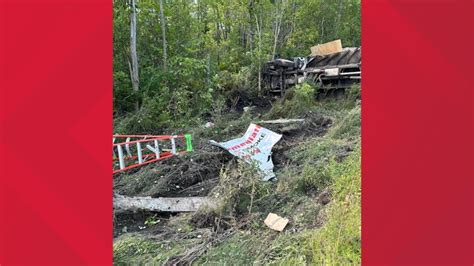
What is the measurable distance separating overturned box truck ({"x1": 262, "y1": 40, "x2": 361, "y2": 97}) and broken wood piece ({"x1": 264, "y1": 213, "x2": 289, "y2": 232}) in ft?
22.0

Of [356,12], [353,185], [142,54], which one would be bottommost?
[353,185]

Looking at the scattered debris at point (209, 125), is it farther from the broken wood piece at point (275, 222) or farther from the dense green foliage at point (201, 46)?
the broken wood piece at point (275, 222)

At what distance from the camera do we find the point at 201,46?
1148cm

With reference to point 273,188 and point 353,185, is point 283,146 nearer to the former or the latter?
point 273,188

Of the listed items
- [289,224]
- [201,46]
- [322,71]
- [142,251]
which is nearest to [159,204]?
[142,251]

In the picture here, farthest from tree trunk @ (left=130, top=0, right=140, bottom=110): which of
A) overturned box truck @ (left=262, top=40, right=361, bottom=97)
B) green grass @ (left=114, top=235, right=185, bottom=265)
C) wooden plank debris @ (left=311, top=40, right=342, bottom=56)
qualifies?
wooden plank debris @ (left=311, top=40, right=342, bottom=56)

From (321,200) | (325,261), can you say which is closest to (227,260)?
(325,261)

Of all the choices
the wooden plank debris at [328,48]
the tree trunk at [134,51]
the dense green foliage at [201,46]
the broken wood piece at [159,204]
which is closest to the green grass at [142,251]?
the broken wood piece at [159,204]

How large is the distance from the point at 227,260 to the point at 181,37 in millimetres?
7713

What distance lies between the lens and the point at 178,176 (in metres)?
5.13

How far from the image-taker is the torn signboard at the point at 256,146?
5.28m

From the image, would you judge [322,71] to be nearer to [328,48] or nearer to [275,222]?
[328,48]

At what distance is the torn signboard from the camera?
17.3 feet

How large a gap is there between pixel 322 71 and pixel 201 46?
3.67 metres
